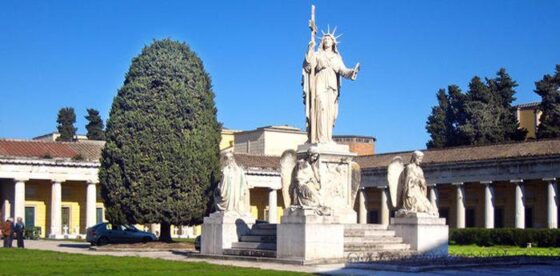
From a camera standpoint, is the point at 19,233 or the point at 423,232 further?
the point at 19,233

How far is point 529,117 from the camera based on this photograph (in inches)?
3440

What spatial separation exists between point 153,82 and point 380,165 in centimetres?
3052

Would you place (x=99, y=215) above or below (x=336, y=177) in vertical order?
below

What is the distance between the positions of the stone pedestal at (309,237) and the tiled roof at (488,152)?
3346cm

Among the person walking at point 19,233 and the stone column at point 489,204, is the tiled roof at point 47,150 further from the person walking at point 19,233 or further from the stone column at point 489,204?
the stone column at point 489,204

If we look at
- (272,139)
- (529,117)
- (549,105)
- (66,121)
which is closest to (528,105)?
(529,117)

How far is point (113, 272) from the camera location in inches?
816

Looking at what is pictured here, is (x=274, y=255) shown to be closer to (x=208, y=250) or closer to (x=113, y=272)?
(x=208, y=250)

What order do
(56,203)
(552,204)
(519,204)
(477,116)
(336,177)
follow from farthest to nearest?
(477,116) < (56,203) < (519,204) < (552,204) < (336,177)

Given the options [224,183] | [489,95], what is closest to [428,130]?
[489,95]

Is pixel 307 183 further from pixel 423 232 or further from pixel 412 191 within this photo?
pixel 423 232

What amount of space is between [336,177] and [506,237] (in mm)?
26176

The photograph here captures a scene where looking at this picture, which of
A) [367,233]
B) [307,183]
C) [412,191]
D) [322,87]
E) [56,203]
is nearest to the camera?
[307,183]

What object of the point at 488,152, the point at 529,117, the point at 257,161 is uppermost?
the point at 529,117
